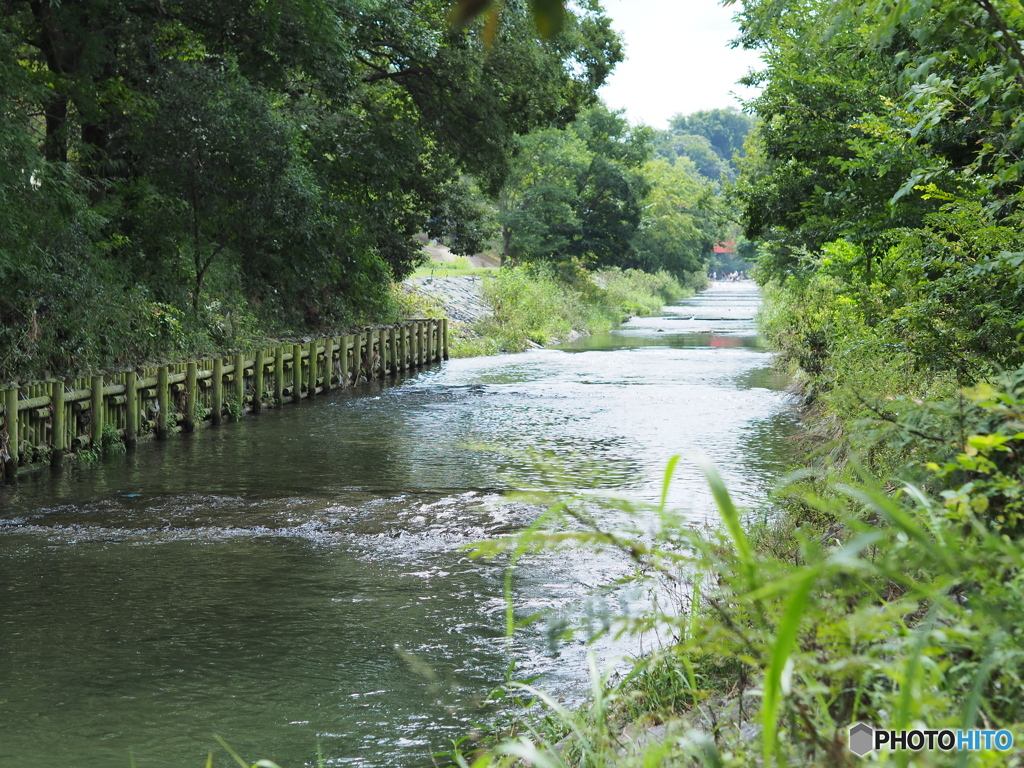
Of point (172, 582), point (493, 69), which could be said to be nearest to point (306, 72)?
point (493, 69)

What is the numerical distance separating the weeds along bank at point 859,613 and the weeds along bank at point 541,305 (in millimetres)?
26023

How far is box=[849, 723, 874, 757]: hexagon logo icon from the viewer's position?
254cm

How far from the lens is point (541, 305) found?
39.9m

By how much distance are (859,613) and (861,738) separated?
0.49 m

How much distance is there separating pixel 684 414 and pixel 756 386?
4.49 m

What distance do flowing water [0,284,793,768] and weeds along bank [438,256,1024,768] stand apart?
819mm

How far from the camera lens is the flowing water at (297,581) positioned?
5234mm

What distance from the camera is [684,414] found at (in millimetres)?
17453

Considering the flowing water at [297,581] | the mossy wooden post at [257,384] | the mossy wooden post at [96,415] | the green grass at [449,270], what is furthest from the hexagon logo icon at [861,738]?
the green grass at [449,270]

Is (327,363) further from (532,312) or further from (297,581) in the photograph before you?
(532,312)

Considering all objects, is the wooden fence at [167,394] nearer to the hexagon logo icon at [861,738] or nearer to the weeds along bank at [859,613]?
the weeds along bank at [859,613]

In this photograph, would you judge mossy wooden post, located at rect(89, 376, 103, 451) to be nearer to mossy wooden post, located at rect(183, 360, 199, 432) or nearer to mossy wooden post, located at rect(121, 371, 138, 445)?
mossy wooden post, located at rect(121, 371, 138, 445)

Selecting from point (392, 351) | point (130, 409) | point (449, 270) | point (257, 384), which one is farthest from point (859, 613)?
point (449, 270)

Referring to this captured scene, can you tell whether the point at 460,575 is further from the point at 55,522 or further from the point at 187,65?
the point at 187,65
